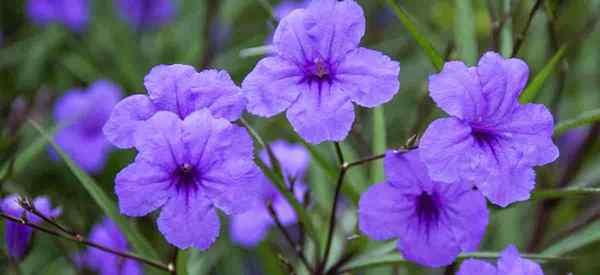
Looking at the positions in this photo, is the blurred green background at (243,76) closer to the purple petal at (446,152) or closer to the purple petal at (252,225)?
the purple petal at (252,225)

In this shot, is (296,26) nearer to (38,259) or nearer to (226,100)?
(226,100)

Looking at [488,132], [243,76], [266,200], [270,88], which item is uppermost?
[270,88]

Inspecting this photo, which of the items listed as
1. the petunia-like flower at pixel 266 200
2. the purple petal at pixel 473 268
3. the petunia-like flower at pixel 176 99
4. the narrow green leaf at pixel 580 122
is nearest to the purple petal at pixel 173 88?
the petunia-like flower at pixel 176 99

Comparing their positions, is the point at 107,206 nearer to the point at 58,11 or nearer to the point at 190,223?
the point at 190,223

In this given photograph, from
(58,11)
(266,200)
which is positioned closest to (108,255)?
(266,200)

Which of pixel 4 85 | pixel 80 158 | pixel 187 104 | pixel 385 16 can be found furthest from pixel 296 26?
pixel 385 16

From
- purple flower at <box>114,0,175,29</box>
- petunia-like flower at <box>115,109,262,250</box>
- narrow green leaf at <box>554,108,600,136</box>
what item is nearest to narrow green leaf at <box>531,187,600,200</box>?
narrow green leaf at <box>554,108,600,136</box>

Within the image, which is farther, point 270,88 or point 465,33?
point 465,33
